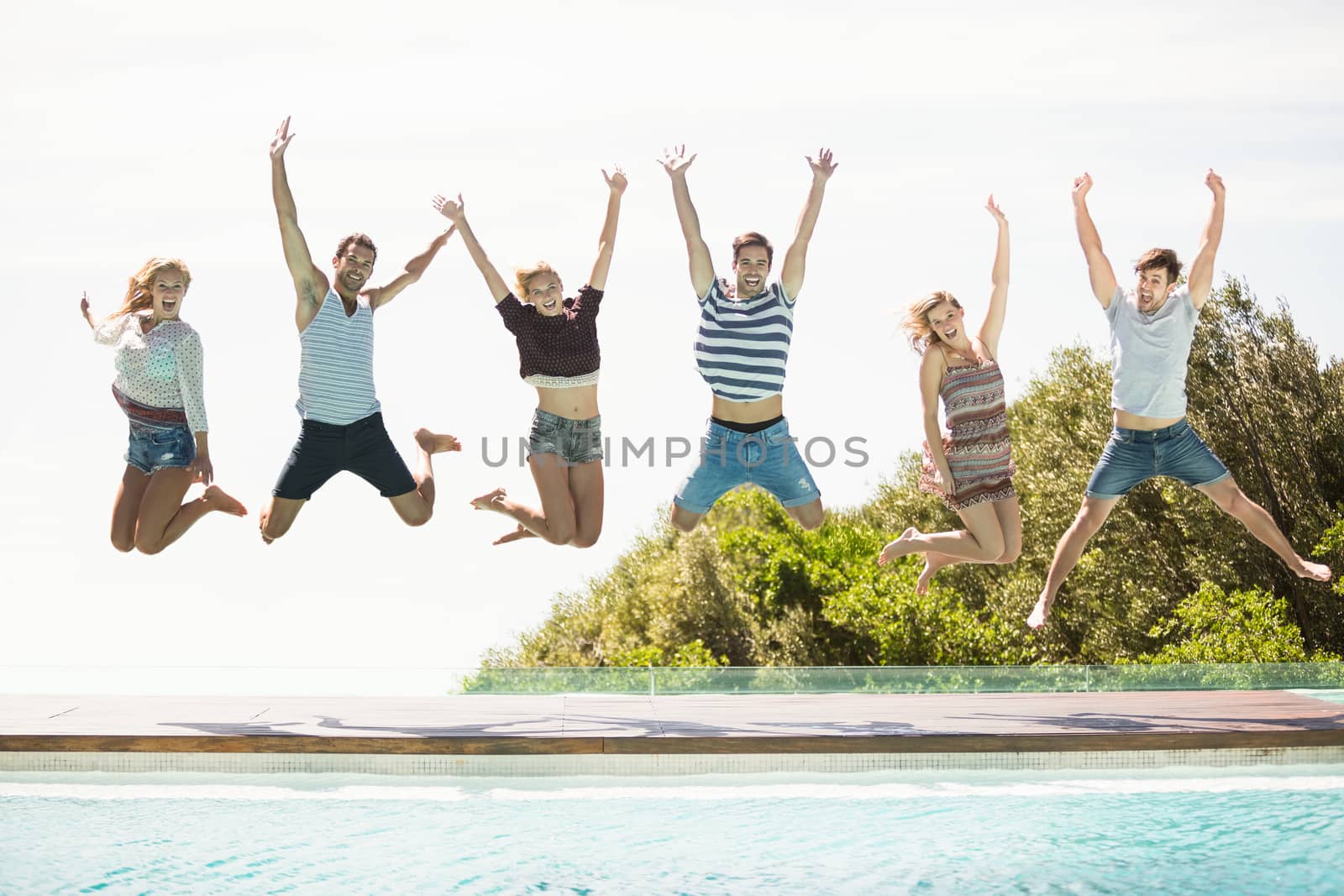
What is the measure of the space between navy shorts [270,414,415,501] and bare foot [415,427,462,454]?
1.27 ft

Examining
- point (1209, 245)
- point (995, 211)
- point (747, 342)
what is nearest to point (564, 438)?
point (747, 342)

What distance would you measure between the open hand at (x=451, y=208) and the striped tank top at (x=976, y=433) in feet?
10.4

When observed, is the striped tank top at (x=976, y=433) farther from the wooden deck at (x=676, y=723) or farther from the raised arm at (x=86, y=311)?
the raised arm at (x=86, y=311)

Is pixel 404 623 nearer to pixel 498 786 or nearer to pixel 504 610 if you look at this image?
pixel 504 610

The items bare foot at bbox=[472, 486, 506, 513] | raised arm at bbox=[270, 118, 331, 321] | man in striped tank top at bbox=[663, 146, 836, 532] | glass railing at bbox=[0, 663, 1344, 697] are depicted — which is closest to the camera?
raised arm at bbox=[270, 118, 331, 321]

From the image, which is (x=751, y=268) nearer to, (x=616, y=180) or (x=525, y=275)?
(x=616, y=180)

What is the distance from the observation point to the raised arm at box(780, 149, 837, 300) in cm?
817

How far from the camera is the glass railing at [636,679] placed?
9281 mm

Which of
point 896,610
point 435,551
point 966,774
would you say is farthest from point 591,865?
point 435,551

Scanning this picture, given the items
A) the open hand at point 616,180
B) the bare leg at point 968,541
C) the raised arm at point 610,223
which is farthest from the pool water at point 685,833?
the open hand at point 616,180

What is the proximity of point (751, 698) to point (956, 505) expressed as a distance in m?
1.98

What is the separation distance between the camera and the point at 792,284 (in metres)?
8.37

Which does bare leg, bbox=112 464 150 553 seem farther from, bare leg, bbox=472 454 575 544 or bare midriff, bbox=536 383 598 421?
bare midriff, bbox=536 383 598 421

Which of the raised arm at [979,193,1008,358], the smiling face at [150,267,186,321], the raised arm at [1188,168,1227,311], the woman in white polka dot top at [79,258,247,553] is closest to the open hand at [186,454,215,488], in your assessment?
the woman in white polka dot top at [79,258,247,553]
